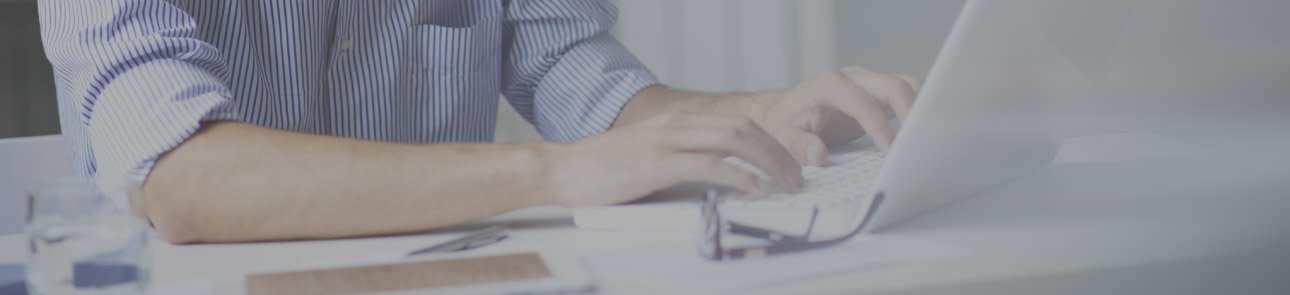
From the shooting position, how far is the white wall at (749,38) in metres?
2.71

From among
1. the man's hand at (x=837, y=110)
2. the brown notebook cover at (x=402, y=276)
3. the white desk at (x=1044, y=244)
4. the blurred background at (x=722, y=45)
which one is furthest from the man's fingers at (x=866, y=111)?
the blurred background at (x=722, y=45)

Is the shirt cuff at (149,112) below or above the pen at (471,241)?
above

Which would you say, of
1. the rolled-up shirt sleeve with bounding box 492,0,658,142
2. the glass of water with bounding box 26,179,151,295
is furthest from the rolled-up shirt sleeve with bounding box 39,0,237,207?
the rolled-up shirt sleeve with bounding box 492,0,658,142

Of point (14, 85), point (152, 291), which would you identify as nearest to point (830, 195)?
point (152, 291)

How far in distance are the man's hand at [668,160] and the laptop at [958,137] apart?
1cm

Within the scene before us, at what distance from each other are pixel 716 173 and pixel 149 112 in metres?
0.38

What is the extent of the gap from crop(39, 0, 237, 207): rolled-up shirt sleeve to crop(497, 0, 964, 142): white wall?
1.99m

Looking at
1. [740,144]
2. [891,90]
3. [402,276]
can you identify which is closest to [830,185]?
[740,144]

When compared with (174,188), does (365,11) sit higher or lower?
Answer: higher

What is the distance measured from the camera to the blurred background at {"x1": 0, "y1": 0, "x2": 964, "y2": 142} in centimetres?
269

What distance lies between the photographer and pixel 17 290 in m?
0.55

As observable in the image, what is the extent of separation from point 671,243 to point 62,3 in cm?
53

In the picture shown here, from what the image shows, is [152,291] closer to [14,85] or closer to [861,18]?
[861,18]

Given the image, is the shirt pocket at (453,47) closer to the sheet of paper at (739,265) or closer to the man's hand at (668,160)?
the man's hand at (668,160)
